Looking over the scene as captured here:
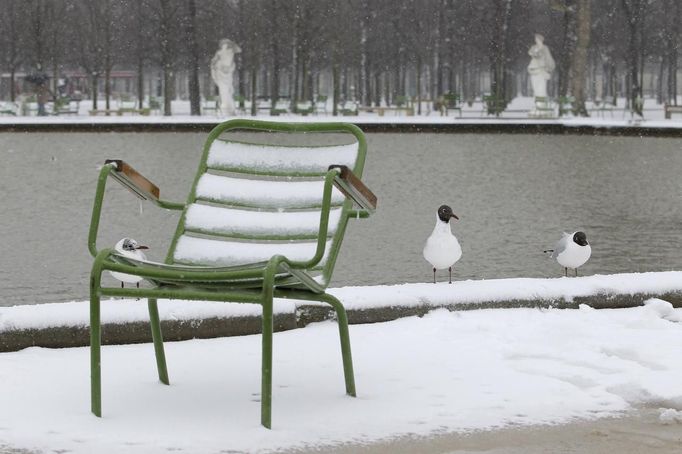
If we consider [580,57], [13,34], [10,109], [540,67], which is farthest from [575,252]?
[13,34]

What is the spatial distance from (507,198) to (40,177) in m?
6.77

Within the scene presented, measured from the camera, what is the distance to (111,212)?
13.0m

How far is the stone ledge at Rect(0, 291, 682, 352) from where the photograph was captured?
4.81 m

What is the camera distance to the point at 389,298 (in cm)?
545

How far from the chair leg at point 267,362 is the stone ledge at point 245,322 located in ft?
4.37

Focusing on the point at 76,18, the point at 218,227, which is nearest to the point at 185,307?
the point at 218,227

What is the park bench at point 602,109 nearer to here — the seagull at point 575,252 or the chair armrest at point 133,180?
the seagull at point 575,252

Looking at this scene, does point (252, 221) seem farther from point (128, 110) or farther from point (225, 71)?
point (128, 110)

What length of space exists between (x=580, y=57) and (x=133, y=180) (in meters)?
35.2

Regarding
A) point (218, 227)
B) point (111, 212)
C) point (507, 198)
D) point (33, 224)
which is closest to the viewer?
point (218, 227)

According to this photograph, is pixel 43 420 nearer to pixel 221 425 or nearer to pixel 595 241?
pixel 221 425

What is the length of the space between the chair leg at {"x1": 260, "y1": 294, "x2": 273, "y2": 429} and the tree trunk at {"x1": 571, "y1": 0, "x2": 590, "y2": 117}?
35.0 m

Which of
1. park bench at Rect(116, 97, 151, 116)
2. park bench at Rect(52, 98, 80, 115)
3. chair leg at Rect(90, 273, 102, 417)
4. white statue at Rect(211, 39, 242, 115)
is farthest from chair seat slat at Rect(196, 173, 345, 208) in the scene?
park bench at Rect(52, 98, 80, 115)

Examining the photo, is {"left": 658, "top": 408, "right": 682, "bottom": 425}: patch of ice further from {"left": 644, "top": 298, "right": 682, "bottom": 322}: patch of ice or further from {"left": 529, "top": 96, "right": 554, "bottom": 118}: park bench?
{"left": 529, "top": 96, "right": 554, "bottom": 118}: park bench
